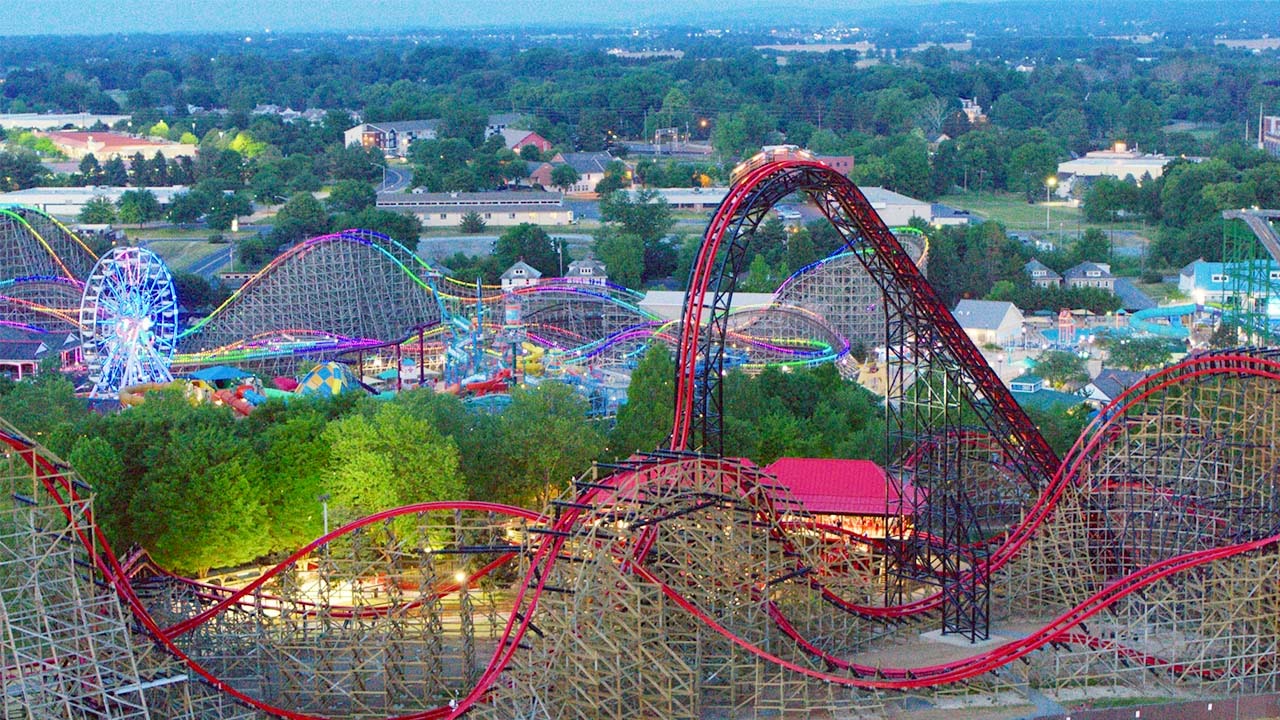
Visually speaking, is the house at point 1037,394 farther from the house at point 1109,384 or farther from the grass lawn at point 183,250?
the grass lawn at point 183,250

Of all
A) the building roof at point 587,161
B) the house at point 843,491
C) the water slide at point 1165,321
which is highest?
the house at point 843,491

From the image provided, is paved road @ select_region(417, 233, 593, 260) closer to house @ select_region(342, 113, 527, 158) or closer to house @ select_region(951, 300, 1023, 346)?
house @ select_region(951, 300, 1023, 346)

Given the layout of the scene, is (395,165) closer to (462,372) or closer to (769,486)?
(462,372)

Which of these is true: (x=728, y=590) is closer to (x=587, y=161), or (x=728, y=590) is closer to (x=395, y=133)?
(x=587, y=161)

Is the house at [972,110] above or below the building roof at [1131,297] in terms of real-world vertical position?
above

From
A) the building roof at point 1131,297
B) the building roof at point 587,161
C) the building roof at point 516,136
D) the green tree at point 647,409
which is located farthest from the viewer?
A: the building roof at point 516,136

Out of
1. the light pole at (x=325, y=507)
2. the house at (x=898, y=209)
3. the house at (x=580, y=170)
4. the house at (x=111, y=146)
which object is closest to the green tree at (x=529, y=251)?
the house at (x=898, y=209)

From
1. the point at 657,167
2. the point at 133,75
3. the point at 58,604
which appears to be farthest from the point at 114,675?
the point at 133,75
